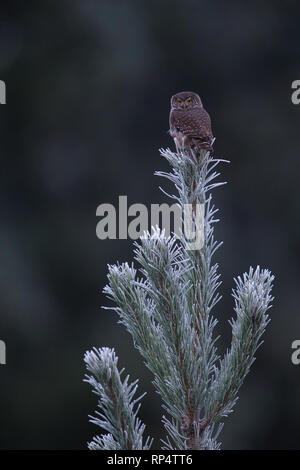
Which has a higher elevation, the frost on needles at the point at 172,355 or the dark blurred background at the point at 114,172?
the dark blurred background at the point at 114,172

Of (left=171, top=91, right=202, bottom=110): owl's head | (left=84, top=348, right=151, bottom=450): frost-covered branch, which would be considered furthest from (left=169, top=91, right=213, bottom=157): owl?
(left=84, top=348, right=151, bottom=450): frost-covered branch

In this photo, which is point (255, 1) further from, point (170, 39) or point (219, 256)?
point (219, 256)

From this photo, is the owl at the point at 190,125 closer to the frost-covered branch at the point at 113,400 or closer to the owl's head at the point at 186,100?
the owl's head at the point at 186,100

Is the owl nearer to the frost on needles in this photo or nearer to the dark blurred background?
the frost on needles

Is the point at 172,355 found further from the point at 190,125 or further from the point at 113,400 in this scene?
the point at 190,125

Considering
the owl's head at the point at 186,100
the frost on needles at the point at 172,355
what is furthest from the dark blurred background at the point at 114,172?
the frost on needles at the point at 172,355
